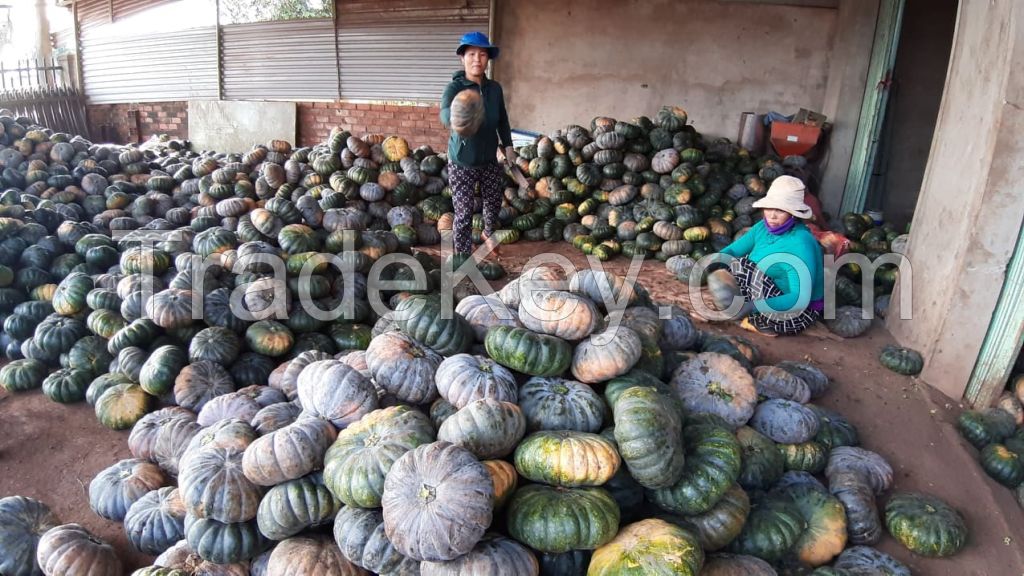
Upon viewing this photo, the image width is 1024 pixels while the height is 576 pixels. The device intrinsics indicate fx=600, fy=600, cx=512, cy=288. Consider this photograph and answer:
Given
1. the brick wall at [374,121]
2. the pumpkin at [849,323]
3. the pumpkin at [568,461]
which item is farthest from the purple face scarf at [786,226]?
the brick wall at [374,121]

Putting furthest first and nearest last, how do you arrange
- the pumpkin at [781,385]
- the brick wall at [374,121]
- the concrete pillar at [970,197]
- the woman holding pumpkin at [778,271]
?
the brick wall at [374,121] < the woman holding pumpkin at [778,271] < the concrete pillar at [970,197] < the pumpkin at [781,385]

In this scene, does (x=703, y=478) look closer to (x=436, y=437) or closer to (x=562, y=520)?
(x=562, y=520)

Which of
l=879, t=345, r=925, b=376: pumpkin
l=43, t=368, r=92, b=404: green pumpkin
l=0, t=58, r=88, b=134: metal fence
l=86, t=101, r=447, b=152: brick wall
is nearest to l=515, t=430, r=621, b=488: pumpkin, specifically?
l=879, t=345, r=925, b=376: pumpkin

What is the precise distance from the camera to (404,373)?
2.95m

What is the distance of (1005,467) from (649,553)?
313 cm

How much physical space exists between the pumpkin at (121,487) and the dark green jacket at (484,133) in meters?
3.57

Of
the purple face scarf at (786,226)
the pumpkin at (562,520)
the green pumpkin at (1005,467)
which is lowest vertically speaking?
the green pumpkin at (1005,467)

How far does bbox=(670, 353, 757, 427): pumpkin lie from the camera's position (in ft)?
11.0

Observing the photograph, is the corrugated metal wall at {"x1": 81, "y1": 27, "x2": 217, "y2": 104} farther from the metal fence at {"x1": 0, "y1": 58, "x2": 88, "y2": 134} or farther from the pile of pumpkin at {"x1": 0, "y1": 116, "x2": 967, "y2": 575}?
the pile of pumpkin at {"x1": 0, "y1": 116, "x2": 967, "y2": 575}

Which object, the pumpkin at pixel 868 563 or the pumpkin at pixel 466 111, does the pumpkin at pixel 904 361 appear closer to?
the pumpkin at pixel 868 563

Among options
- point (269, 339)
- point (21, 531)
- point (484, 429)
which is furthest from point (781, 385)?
point (21, 531)

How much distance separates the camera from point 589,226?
826 cm

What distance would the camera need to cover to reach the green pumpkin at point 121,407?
4.04m

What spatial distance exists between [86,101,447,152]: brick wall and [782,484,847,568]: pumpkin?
31.4ft
